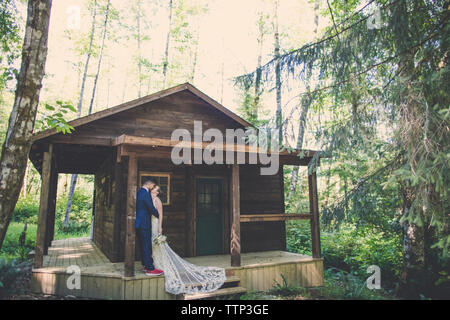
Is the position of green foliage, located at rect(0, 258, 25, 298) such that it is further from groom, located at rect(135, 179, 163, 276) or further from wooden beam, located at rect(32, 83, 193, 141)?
wooden beam, located at rect(32, 83, 193, 141)

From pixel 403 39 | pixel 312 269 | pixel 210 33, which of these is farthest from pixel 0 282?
pixel 210 33

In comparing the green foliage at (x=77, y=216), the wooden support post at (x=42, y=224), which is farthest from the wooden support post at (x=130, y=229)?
the green foliage at (x=77, y=216)

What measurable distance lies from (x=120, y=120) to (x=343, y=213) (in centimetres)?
559

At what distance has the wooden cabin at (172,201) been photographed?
570 centimetres

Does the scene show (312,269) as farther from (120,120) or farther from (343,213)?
(120,120)

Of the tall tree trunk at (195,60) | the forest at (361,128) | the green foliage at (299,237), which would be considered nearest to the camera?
the forest at (361,128)

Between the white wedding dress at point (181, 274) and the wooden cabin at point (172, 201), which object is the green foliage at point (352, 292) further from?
the white wedding dress at point (181, 274)

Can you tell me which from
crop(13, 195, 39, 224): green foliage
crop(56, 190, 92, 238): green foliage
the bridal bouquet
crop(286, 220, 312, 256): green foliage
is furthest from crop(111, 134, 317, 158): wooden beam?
crop(13, 195, 39, 224): green foliage

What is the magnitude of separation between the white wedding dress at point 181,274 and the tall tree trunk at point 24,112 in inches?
94.8

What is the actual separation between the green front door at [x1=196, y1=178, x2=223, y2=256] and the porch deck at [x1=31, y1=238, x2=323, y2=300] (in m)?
0.38

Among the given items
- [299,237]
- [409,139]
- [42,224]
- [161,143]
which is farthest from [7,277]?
[299,237]

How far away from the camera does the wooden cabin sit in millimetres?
5699

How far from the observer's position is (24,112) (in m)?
4.60
